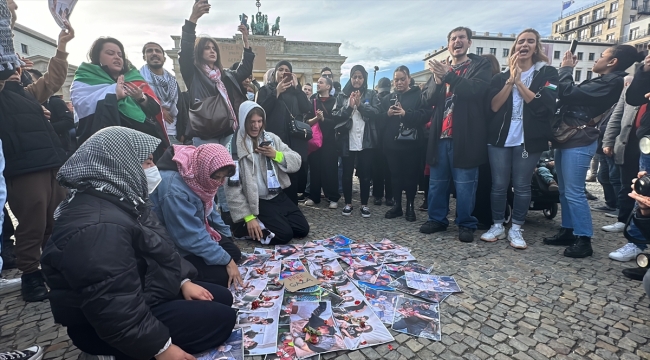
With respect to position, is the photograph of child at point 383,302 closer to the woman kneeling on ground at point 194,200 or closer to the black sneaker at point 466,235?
the woman kneeling on ground at point 194,200

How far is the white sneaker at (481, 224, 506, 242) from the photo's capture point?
4176mm

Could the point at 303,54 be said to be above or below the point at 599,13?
below

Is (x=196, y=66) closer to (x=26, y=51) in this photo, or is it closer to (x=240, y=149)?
(x=240, y=149)

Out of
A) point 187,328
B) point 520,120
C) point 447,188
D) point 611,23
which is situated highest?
point 611,23

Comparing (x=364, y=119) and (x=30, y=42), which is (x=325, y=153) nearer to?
(x=364, y=119)

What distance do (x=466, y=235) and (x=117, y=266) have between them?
3.90 meters

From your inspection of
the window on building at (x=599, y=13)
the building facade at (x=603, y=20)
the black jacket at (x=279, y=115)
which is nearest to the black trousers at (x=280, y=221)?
the black jacket at (x=279, y=115)

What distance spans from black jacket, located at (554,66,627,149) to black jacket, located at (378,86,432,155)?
5.72ft

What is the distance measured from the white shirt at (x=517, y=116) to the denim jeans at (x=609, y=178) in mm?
2634

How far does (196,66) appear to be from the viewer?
4.29m

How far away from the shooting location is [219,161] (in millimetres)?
2705

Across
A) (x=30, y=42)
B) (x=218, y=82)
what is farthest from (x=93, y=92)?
(x=30, y=42)

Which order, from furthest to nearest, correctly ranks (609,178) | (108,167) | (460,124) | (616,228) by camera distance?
(609,178) → (616,228) → (460,124) → (108,167)

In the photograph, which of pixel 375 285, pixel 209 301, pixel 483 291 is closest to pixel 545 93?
pixel 483 291
